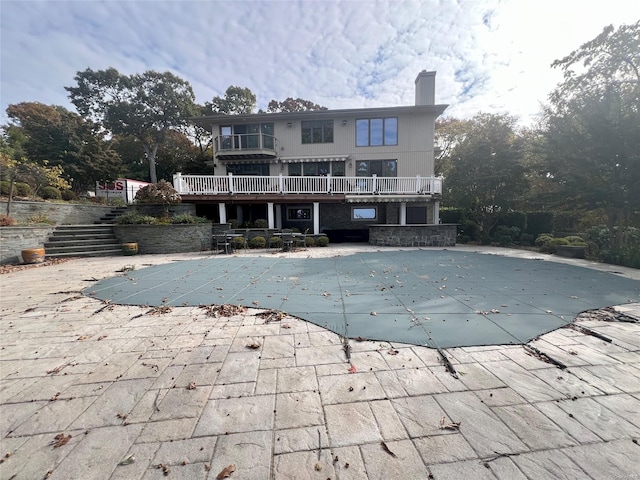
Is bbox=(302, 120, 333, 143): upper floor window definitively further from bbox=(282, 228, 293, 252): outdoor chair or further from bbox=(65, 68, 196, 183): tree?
bbox=(65, 68, 196, 183): tree

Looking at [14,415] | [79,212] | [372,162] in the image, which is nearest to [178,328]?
[14,415]

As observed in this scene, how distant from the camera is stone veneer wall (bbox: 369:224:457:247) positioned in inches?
503

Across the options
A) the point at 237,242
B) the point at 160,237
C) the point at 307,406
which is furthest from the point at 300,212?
the point at 307,406

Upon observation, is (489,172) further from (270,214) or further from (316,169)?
(270,214)

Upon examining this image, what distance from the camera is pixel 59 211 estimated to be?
1125 centimetres

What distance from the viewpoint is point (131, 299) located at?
4922mm

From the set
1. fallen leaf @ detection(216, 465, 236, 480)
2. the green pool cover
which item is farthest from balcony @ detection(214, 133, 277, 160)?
fallen leaf @ detection(216, 465, 236, 480)

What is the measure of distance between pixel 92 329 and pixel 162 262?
224 inches

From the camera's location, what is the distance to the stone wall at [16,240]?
8.53m

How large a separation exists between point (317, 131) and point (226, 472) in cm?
1661

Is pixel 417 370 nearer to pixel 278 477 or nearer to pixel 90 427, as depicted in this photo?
pixel 278 477

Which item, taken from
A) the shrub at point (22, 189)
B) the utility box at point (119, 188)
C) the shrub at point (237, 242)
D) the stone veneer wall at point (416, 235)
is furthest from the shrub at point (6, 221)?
the stone veneer wall at point (416, 235)

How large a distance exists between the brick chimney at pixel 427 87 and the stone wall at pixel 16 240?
19014mm

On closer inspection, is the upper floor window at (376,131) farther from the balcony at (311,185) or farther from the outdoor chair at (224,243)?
the outdoor chair at (224,243)
